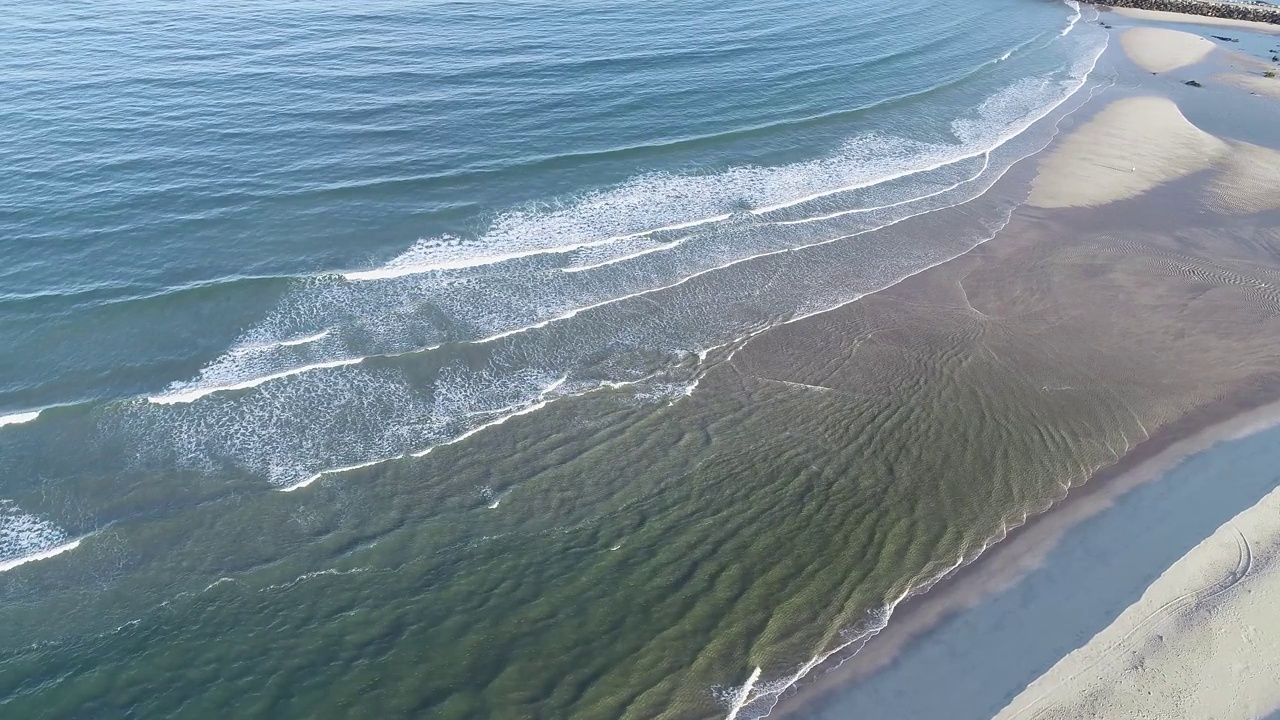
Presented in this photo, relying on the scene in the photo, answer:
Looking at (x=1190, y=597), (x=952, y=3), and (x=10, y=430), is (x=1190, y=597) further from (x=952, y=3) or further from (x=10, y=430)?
(x=952, y=3)

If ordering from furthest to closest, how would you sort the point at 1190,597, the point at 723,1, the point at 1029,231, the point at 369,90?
the point at 723,1
the point at 369,90
the point at 1029,231
the point at 1190,597

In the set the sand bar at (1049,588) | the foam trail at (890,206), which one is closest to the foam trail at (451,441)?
the sand bar at (1049,588)

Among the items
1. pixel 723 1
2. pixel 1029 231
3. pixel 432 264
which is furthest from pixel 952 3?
pixel 432 264

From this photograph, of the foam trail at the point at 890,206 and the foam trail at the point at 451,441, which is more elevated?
the foam trail at the point at 890,206

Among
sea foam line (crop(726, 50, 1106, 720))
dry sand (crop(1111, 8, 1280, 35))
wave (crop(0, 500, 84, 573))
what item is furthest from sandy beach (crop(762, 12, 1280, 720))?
dry sand (crop(1111, 8, 1280, 35))

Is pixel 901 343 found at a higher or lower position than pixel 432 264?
lower

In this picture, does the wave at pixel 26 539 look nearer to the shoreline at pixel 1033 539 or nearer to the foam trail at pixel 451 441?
the foam trail at pixel 451 441

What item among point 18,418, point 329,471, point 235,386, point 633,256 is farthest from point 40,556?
point 633,256
